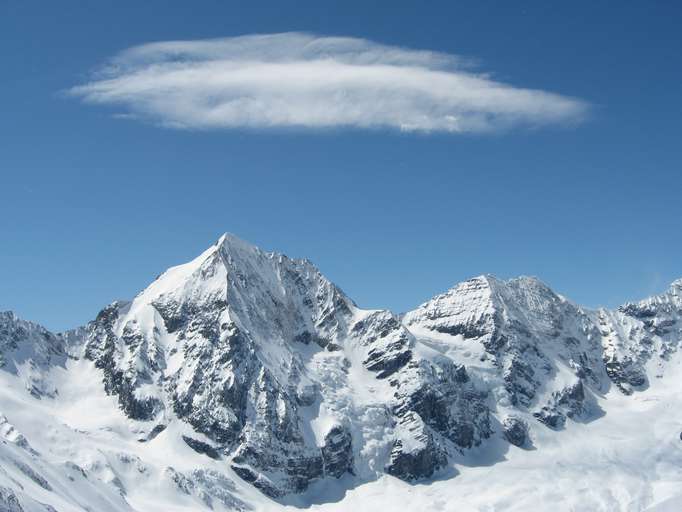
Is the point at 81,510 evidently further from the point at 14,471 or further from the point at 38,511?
the point at 38,511

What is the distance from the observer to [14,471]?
7702 inches

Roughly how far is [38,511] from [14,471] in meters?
33.0

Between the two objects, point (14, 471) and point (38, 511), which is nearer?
point (38, 511)

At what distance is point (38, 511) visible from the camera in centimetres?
16650

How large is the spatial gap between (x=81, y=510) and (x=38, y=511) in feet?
98.1

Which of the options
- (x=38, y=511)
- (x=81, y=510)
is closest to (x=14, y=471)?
(x=81, y=510)

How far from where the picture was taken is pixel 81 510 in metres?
195

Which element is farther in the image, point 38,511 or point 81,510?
point 81,510
